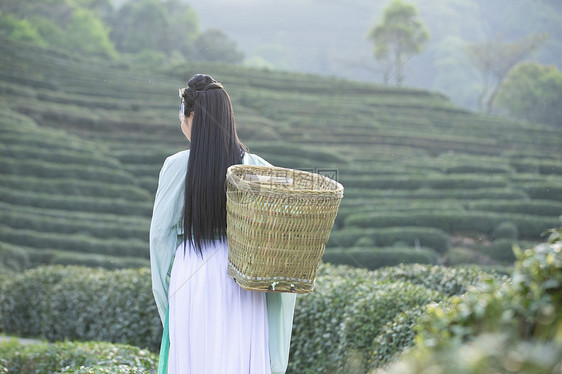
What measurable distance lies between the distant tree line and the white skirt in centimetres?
2771

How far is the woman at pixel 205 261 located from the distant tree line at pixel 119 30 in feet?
90.5

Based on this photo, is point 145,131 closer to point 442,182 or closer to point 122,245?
point 122,245

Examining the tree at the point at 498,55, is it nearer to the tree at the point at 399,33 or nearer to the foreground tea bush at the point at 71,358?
the tree at the point at 399,33

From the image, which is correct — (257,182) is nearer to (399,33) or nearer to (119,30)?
(399,33)

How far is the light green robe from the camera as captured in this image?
194cm

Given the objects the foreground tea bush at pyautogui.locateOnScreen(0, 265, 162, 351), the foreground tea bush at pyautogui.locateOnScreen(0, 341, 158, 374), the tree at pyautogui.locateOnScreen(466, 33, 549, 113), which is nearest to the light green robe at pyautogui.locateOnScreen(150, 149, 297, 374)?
the foreground tea bush at pyautogui.locateOnScreen(0, 341, 158, 374)

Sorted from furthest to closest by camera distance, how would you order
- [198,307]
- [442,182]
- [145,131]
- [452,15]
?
[452,15]
[145,131]
[442,182]
[198,307]

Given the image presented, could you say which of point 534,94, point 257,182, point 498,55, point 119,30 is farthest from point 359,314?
point 119,30

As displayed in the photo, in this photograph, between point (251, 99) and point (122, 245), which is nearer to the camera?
point (122, 245)

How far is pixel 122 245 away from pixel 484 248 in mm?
6728

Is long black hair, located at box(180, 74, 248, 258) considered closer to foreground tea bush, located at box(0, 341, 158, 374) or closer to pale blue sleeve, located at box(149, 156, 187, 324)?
pale blue sleeve, located at box(149, 156, 187, 324)

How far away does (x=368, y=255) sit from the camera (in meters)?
9.44

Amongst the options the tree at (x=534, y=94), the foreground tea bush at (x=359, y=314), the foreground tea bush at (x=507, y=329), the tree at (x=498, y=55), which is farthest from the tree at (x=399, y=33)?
the foreground tea bush at (x=507, y=329)

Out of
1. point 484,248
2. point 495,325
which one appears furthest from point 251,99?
point 495,325
